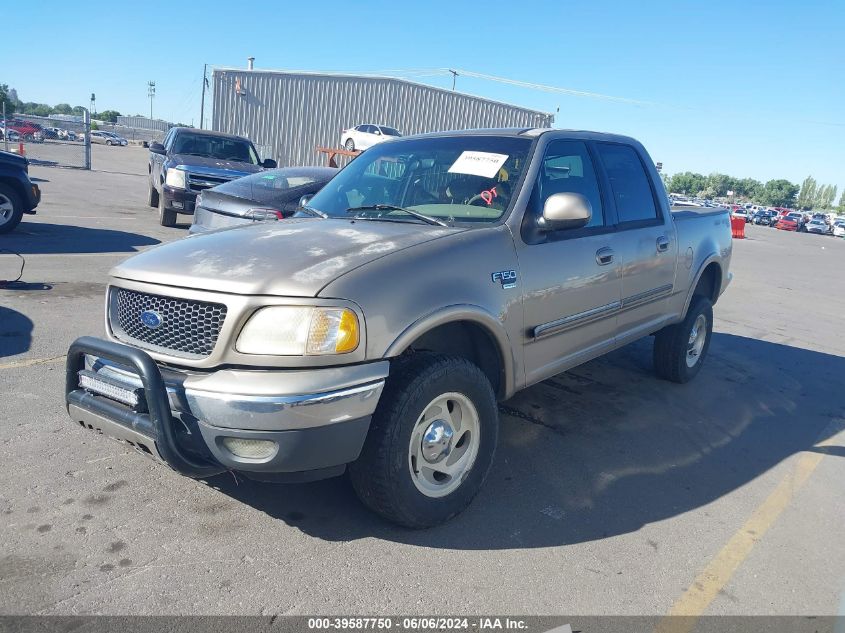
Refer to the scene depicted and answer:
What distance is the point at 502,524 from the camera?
10.8 ft

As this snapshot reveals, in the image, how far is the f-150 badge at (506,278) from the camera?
3.36 metres

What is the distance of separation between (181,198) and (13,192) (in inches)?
110

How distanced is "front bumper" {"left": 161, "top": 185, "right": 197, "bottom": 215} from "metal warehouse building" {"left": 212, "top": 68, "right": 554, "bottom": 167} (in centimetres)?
2014

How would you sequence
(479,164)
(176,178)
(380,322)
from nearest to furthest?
(380,322), (479,164), (176,178)

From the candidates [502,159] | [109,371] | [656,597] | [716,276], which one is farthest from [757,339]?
[109,371]

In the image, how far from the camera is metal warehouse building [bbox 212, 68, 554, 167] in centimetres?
3222

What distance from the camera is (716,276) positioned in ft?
20.2

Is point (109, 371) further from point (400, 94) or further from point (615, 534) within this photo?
point (400, 94)

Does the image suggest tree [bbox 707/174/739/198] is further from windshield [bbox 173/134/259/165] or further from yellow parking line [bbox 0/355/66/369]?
yellow parking line [bbox 0/355/66/369]

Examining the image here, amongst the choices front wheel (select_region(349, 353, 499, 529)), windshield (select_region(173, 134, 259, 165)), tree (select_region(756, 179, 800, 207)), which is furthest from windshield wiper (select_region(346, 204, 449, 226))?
tree (select_region(756, 179, 800, 207))

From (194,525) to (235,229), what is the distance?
155 cm

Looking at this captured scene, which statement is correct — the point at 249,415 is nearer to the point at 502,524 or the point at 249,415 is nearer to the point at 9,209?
Answer: the point at 502,524

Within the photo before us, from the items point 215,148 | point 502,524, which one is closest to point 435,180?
point 502,524

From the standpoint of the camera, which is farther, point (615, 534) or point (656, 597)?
point (615, 534)
